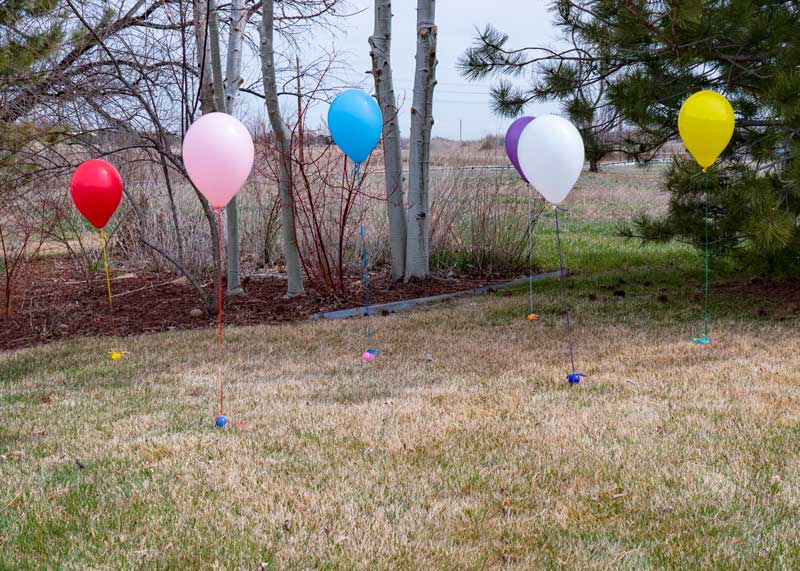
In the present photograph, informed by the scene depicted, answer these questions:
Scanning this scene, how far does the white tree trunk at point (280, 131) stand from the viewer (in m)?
6.93

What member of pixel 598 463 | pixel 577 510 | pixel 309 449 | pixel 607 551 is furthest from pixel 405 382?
pixel 607 551

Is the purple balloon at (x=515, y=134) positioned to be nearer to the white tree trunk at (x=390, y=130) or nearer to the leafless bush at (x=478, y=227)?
the white tree trunk at (x=390, y=130)

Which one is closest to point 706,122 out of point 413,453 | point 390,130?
point 413,453

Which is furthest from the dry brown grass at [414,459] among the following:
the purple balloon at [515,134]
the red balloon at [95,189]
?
the purple balloon at [515,134]

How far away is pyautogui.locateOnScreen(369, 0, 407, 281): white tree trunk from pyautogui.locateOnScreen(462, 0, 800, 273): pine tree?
1111 millimetres

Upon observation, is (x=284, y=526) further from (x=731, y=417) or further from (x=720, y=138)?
(x=720, y=138)

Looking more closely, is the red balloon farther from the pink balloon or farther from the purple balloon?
the purple balloon

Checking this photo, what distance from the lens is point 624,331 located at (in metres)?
5.89

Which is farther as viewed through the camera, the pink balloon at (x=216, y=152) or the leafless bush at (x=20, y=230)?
the leafless bush at (x=20, y=230)

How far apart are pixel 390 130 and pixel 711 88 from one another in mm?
3338

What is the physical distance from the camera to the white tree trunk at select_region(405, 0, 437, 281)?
7.99m

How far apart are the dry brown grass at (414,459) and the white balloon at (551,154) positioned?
1.26 metres

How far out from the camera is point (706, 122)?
515 centimetres

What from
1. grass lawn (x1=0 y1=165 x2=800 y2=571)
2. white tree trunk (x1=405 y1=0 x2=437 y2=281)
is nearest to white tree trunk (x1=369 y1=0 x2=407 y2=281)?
white tree trunk (x1=405 y1=0 x2=437 y2=281)
